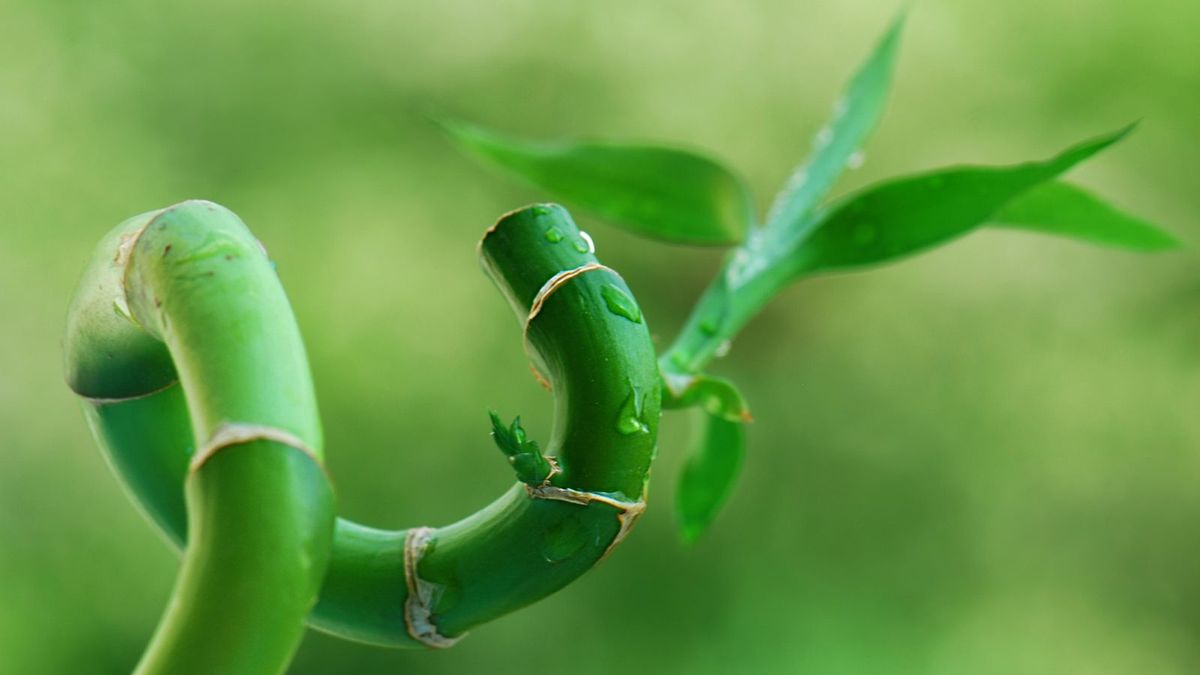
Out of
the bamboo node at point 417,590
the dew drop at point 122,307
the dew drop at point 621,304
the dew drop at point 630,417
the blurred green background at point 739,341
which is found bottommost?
the blurred green background at point 739,341

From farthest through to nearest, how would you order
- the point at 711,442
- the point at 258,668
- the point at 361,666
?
the point at 361,666
the point at 711,442
the point at 258,668

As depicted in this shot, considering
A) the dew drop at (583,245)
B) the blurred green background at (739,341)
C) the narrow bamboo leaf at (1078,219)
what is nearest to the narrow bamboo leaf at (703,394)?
the dew drop at (583,245)

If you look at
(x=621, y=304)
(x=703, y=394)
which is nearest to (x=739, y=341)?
(x=703, y=394)

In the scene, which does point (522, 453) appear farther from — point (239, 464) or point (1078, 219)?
point (1078, 219)

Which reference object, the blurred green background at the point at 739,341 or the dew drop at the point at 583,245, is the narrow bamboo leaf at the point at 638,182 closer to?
the dew drop at the point at 583,245

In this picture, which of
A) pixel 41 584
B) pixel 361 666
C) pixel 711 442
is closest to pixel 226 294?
pixel 711 442

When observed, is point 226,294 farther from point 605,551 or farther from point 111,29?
point 111,29

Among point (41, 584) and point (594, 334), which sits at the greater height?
point (594, 334)
